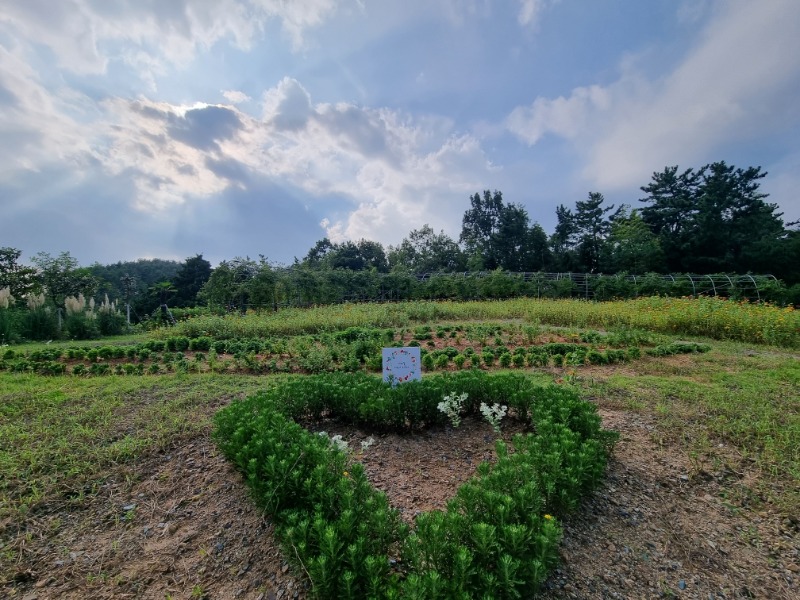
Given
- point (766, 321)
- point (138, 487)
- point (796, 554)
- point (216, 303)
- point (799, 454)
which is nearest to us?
point (796, 554)

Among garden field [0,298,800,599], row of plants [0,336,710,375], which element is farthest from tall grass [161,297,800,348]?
garden field [0,298,800,599]

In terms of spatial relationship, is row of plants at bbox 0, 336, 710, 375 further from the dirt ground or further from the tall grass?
the dirt ground

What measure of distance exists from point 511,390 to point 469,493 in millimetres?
2000

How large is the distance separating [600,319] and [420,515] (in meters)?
10.4

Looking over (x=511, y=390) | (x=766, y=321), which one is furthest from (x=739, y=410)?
(x=766, y=321)

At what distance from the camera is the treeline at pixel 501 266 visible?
14961 millimetres

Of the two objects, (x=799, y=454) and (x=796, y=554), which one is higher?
(x=799, y=454)

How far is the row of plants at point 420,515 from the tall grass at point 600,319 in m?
7.57

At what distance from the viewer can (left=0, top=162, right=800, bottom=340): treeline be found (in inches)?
589

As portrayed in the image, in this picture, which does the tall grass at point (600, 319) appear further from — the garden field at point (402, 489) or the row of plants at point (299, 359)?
the garden field at point (402, 489)

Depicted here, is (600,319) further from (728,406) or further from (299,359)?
(299,359)

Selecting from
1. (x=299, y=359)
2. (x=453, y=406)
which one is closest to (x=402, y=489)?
(x=453, y=406)

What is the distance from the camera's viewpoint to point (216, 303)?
Answer: 16.4 meters

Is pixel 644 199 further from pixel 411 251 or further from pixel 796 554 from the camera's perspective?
pixel 796 554
